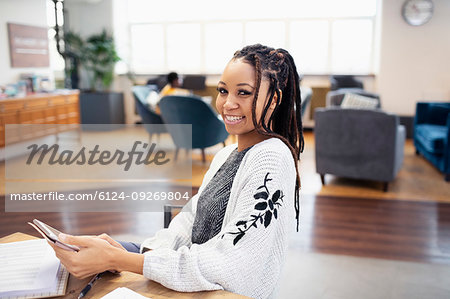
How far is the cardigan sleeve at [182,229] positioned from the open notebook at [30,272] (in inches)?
12.6

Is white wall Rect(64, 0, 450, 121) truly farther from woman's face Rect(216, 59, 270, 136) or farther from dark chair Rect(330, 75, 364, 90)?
woman's face Rect(216, 59, 270, 136)

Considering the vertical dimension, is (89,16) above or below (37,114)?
→ above

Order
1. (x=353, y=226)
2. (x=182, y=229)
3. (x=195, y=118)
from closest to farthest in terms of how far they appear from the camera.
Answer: (x=182, y=229) < (x=353, y=226) < (x=195, y=118)

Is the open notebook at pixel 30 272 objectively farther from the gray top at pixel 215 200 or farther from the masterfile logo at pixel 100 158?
the masterfile logo at pixel 100 158

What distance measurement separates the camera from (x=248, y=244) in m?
0.88

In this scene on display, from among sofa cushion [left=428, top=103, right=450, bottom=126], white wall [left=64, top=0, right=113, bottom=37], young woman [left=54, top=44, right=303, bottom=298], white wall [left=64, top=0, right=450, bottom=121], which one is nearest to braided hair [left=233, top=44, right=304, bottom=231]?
young woman [left=54, top=44, right=303, bottom=298]

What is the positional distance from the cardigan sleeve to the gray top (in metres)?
0.08

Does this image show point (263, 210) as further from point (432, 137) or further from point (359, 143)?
point (432, 137)

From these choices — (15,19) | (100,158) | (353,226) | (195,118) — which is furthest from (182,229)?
(15,19)

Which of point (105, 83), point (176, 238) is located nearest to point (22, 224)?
point (176, 238)

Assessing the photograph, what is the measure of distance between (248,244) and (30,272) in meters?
0.50

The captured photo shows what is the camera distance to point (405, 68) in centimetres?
722

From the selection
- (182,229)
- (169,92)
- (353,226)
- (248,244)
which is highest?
(169,92)

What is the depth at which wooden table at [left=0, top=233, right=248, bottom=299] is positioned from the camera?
2.79 ft
